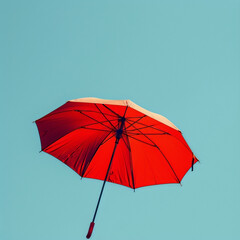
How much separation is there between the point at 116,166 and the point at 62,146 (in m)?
1.30

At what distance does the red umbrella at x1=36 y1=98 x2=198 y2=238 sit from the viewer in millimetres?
7426

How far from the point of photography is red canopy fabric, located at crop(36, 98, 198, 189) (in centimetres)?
743

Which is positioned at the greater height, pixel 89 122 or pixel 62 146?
pixel 89 122

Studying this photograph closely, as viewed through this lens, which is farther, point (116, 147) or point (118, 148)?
point (118, 148)

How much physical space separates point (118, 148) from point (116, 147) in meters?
0.15

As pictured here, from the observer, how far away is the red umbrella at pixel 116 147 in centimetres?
743

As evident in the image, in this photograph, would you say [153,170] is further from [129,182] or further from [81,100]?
[81,100]

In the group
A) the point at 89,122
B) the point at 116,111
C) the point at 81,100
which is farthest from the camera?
the point at 89,122

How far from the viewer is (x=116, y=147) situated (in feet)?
25.0

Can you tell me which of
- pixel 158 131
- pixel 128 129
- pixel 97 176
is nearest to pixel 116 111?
pixel 128 129

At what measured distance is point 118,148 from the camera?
7.77 metres

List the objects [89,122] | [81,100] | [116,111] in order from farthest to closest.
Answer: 1. [89,122]
2. [116,111]
3. [81,100]

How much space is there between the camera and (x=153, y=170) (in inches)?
305

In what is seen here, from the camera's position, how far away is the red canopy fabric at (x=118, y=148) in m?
7.43
